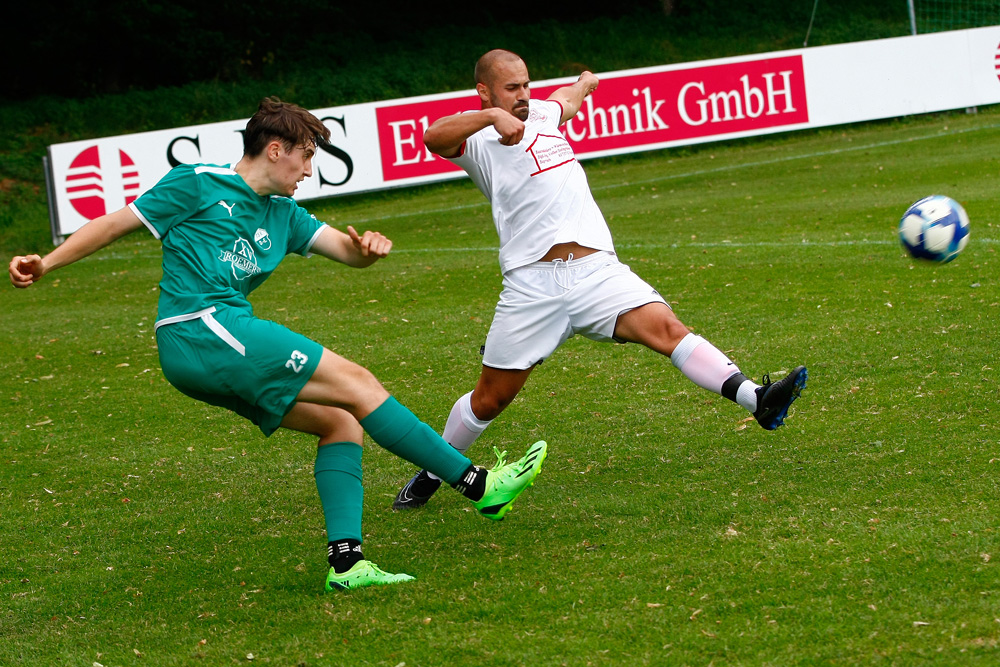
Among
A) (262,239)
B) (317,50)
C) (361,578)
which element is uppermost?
(262,239)

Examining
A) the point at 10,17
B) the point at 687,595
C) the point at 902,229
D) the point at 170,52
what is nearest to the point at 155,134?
the point at 170,52

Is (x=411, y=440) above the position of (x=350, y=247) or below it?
below

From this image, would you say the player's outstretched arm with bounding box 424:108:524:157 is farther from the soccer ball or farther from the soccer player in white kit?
the soccer ball

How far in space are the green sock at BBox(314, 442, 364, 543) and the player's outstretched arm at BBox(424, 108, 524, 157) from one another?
1.40 metres

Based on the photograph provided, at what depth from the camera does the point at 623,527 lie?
4.75 m

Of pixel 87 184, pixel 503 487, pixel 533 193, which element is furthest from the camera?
pixel 87 184

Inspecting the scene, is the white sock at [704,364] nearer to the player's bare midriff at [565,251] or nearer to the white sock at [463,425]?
the player's bare midriff at [565,251]

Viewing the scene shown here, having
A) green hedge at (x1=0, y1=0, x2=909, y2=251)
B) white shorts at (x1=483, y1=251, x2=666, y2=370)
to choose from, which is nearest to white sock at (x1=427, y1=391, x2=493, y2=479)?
white shorts at (x1=483, y1=251, x2=666, y2=370)

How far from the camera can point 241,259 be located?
4.37 metres

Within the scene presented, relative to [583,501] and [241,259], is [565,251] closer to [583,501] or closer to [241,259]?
[583,501]

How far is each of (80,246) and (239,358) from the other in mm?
704

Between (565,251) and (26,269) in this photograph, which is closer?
(26,269)

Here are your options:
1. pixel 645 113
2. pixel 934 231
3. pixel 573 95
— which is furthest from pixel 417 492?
pixel 645 113

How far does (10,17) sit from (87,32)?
6.90 ft
